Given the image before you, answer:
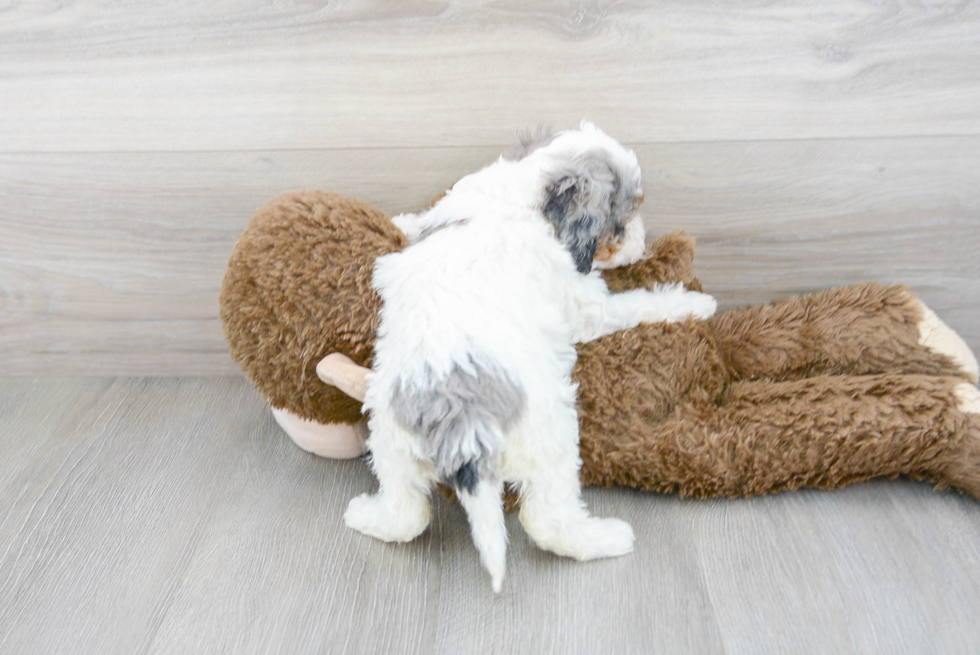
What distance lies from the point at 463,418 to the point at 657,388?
1.54ft

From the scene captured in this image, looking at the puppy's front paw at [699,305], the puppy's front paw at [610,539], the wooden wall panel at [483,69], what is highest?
the wooden wall panel at [483,69]

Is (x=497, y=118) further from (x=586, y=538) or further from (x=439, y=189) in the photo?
(x=586, y=538)

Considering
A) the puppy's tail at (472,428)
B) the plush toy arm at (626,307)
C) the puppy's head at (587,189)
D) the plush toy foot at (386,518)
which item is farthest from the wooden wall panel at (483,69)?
the plush toy foot at (386,518)

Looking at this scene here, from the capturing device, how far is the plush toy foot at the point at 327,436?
141 cm

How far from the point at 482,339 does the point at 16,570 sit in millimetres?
1002

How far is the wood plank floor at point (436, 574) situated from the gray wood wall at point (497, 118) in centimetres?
53

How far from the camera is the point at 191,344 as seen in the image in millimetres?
1725

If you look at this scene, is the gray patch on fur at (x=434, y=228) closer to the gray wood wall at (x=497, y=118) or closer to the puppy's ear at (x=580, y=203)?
the puppy's ear at (x=580, y=203)

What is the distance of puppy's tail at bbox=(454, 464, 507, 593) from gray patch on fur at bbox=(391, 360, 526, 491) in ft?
0.04

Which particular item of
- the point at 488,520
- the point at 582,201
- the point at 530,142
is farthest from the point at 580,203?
the point at 488,520

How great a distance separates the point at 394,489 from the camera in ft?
3.81

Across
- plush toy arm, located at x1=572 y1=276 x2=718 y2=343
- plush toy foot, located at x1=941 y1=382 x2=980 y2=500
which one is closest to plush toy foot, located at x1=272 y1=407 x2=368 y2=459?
plush toy arm, located at x1=572 y1=276 x2=718 y2=343

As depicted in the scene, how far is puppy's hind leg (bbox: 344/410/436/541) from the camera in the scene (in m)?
1.10

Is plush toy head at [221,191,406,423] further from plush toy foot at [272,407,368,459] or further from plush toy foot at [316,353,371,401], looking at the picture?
plush toy foot at [272,407,368,459]
